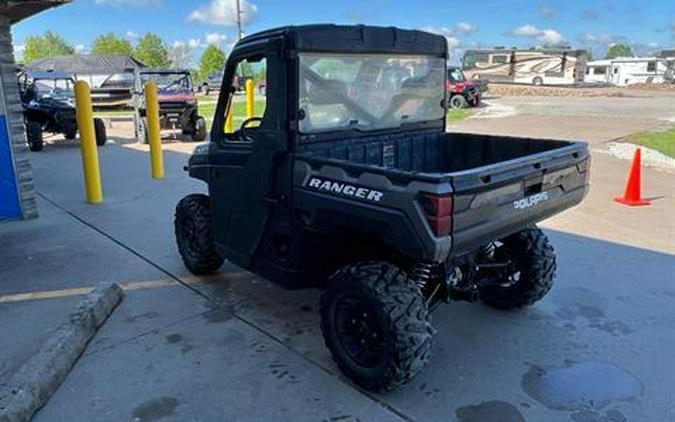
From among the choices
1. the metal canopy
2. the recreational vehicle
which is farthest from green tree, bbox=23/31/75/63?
the metal canopy

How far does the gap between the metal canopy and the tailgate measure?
5.73 m

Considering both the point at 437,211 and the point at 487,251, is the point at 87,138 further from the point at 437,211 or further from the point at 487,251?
the point at 437,211

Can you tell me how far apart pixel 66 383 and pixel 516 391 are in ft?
8.66

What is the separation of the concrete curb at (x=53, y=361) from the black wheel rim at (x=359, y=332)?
5.49ft

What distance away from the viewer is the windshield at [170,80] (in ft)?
50.4

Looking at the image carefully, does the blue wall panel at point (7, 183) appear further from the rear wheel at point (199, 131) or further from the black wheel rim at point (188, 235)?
the rear wheel at point (199, 131)

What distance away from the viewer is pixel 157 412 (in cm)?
299

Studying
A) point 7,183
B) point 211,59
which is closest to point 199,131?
point 7,183

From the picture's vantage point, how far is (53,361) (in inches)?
127

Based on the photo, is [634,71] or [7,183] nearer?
[7,183]

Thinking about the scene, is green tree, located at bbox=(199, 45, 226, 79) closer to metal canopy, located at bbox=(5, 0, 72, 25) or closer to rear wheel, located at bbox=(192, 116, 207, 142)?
rear wheel, located at bbox=(192, 116, 207, 142)

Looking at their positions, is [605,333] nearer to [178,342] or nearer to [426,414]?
[426,414]

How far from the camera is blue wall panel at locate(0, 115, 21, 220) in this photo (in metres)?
6.64

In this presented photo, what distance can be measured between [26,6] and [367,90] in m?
5.31
